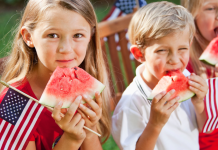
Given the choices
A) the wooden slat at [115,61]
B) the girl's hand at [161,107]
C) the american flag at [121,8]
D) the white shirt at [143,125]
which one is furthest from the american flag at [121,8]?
the girl's hand at [161,107]

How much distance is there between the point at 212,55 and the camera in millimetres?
2545

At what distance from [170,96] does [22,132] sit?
1.14m

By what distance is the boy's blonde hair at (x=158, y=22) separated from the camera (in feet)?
6.91

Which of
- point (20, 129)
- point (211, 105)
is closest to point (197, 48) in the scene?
point (211, 105)

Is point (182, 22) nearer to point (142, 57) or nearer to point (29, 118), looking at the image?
point (142, 57)

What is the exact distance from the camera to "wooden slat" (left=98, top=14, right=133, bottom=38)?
3.86 metres

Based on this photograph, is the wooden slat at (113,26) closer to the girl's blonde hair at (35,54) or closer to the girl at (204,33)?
the girl at (204,33)

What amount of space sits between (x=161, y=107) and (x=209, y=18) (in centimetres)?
134

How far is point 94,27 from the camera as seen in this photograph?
2.27 m

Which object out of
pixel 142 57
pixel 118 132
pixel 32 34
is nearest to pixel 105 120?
pixel 118 132

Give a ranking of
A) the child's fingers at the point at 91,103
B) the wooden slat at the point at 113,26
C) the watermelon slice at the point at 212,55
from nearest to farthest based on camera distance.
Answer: the child's fingers at the point at 91,103, the watermelon slice at the point at 212,55, the wooden slat at the point at 113,26

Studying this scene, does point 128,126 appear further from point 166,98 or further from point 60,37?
point 60,37

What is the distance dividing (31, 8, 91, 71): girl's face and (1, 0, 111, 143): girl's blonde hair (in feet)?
0.19

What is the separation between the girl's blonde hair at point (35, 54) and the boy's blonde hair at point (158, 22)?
1.23 feet
